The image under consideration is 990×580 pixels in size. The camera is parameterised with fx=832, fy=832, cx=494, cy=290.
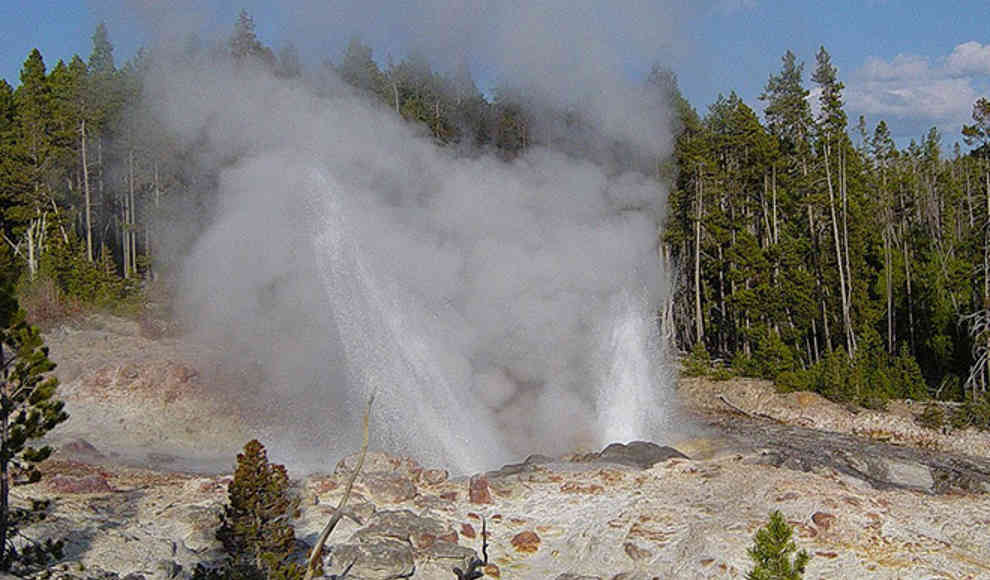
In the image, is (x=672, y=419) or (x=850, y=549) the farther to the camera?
(x=672, y=419)

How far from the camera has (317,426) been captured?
16.2m

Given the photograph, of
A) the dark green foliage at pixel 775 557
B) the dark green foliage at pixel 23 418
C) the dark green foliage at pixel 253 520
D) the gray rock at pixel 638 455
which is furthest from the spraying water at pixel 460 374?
the dark green foliage at pixel 775 557

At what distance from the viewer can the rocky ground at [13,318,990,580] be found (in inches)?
358

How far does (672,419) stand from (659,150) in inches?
214

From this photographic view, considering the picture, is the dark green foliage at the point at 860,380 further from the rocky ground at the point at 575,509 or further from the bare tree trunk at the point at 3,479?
the bare tree trunk at the point at 3,479

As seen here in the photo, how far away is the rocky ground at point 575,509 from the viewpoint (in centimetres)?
909

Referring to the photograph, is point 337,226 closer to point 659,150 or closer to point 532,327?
point 532,327

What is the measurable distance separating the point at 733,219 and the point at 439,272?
16.0m

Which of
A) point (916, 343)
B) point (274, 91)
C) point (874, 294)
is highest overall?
point (274, 91)

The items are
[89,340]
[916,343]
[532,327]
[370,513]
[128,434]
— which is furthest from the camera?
[916,343]

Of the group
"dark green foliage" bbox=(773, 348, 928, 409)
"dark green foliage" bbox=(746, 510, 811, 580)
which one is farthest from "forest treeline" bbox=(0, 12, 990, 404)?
"dark green foliage" bbox=(746, 510, 811, 580)

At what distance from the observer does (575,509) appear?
11047 mm

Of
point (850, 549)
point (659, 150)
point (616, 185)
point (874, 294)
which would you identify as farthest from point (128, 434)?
point (874, 294)

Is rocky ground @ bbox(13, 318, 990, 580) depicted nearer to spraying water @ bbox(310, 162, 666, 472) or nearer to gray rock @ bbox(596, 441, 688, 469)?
gray rock @ bbox(596, 441, 688, 469)
